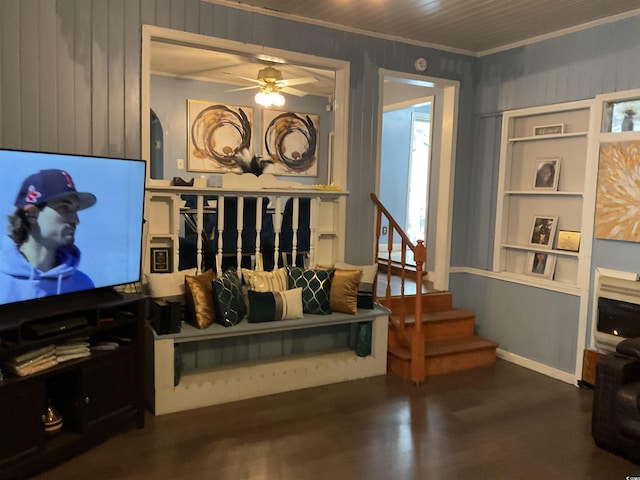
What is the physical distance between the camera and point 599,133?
3965 millimetres

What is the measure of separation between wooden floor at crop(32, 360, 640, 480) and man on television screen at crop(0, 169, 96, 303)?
0.93m

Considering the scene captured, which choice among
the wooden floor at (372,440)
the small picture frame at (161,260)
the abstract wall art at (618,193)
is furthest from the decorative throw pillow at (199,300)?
the abstract wall art at (618,193)

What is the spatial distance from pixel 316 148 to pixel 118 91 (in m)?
4.22

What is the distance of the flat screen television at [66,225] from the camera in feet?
8.48

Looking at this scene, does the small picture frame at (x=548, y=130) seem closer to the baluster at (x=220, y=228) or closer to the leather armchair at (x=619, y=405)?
the leather armchair at (x=619, y=405)

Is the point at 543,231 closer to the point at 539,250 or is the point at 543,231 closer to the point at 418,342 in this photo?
the point at 539,250

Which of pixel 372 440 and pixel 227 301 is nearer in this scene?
pixel 372 440

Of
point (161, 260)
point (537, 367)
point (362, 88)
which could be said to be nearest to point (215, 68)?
point (362, 88)

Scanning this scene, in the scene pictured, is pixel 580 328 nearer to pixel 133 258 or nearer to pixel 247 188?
pixel 247 188

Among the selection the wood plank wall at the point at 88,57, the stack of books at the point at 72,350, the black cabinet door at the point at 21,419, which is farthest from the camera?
the wood plank wall at the point at 88,57

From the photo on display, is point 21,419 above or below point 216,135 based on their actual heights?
below

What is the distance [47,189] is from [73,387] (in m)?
1.06

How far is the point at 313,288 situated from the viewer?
402 cm

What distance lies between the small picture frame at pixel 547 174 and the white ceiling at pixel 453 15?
3.38 ft
